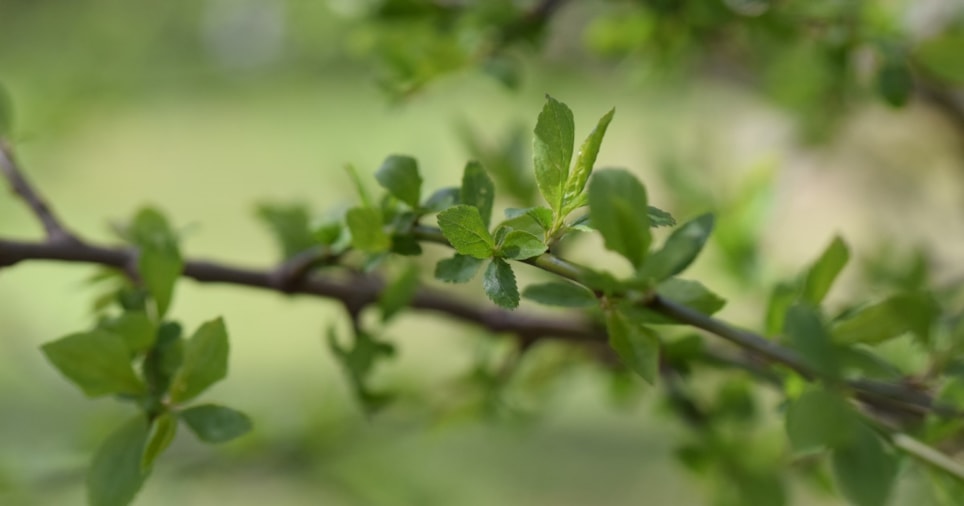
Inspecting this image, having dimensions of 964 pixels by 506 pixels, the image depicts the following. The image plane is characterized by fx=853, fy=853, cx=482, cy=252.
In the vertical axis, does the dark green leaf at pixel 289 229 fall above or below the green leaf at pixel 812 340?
below

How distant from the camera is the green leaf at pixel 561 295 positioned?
133 millimetres

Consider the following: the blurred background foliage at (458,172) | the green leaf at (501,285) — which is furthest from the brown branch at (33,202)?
the green leaf at (501,285)

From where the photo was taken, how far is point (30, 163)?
628 millimetres

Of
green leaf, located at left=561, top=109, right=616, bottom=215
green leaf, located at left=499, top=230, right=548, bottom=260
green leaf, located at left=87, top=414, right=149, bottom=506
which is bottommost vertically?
green leaf, located at left=87, top=414, right=149, bottom=506

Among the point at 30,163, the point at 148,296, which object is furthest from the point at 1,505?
the point at 30,163

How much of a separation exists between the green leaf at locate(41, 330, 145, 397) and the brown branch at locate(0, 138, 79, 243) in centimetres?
6

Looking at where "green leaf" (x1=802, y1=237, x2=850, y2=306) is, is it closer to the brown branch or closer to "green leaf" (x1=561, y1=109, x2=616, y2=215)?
"green leaf" (x1=561, y1=109, x2=616, y2=215)

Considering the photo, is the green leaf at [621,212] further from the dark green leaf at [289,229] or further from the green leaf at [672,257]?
Result: the dark green leaf at [289,229]

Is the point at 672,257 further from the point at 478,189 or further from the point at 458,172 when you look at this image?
the point at 458,172

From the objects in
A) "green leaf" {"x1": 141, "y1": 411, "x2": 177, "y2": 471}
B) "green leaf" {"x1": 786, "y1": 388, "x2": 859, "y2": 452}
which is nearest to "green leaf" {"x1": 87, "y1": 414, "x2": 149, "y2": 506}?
"green leaf" {"x1": 141, "y1": 411, "x2": 177, "y2": 471}

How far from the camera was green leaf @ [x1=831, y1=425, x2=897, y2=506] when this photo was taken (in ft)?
0.40

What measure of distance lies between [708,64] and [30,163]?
1.73 feet

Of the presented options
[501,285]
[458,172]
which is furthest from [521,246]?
[458,172]

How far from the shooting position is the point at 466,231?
127 mm
